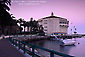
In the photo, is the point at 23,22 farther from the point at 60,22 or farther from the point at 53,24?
the point at 60,22

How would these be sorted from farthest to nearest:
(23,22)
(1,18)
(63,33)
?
(63,33), (23,22), (1,18)

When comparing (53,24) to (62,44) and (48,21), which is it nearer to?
(48,21)

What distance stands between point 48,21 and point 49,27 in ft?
23.2

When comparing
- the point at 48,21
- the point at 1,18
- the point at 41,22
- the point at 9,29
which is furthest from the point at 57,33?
the point at 1,18

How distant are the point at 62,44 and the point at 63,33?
209 ft

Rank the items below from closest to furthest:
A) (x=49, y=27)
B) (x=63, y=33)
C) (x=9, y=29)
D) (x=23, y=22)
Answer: (x=9, y=29) → (x=23, y=22) → (x=49, y=27) → (x=63, y=33)

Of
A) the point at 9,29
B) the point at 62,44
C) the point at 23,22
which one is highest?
the point at 23,22

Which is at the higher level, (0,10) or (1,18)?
(0,10)

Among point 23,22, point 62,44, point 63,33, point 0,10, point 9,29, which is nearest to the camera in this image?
point 0,10

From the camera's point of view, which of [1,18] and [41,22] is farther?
[41,22]

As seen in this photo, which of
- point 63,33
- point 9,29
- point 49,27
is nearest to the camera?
point 9,29

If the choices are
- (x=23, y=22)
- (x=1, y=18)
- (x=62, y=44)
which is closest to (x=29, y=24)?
(x=23, y=22)

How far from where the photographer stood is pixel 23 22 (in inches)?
4240

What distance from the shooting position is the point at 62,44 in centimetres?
6191
